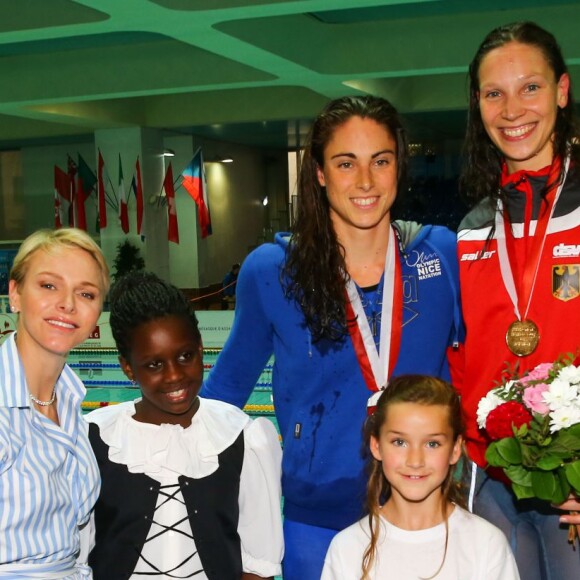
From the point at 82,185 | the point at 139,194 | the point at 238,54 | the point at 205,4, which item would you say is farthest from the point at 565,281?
the point at 82,185

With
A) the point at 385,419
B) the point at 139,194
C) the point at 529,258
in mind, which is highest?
the point at 139,194

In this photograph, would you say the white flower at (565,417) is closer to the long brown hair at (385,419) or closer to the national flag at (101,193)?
the long brown hair at (385,419)

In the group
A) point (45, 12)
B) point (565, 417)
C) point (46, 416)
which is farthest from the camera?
point (45, 12)

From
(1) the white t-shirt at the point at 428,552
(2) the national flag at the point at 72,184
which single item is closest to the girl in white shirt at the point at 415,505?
(1) the white t-shirt at the point at 428,552

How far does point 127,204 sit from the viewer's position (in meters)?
15.4

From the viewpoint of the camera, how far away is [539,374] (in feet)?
5.74

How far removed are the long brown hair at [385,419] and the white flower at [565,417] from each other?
39 cm

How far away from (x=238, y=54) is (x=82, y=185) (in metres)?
8.51

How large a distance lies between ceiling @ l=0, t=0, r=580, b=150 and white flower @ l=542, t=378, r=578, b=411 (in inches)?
219

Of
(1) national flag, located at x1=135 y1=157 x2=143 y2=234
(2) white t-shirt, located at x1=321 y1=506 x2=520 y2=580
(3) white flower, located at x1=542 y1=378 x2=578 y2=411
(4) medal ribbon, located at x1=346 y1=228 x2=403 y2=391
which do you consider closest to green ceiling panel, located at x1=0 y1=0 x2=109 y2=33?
(4) medal ribbon, located at x1=346 y1=228 x2=403 y2=391

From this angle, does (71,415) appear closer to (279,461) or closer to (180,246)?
(279,461)

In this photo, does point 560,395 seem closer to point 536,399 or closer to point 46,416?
point 536,399

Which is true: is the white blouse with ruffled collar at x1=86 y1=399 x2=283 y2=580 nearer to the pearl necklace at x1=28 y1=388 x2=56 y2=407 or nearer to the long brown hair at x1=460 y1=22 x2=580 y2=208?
the pearl necklace at x1=28 y1=388 x2=56 y2=407

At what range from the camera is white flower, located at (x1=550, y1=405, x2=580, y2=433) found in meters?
1.64
